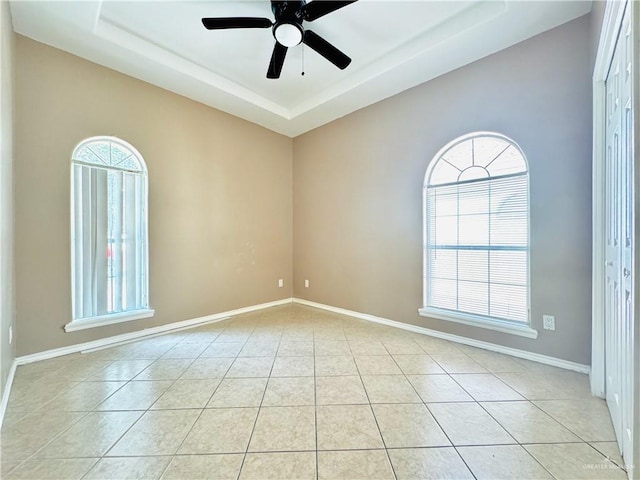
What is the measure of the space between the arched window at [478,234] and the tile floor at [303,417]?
0.45 meters

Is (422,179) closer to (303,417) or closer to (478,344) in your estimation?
(478,344)

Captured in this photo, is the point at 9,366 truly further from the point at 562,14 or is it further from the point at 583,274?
the point at 562,14

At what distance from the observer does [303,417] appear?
1.61 metres

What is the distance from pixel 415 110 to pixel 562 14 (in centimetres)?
133

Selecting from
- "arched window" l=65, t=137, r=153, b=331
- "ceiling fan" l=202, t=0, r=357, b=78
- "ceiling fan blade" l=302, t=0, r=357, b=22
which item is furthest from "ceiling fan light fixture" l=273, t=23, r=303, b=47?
"arched window" l=65, t=137, r=153, b=331

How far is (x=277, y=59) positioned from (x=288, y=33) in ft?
1.08

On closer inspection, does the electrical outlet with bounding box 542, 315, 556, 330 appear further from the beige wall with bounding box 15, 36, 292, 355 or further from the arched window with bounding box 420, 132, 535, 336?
the beige wall with bounding box 15, 36, 292, 355

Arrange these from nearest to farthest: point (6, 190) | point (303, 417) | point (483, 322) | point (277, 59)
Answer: point (303, 417) → point (6, 190) → point (277, 59) → point (483, 322)

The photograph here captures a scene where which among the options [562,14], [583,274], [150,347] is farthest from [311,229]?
[562,14]

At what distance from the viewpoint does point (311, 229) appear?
4312 millimetres

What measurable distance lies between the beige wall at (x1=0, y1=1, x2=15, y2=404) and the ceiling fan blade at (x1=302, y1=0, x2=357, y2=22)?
204 cm

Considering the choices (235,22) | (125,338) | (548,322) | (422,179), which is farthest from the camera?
(422,179)

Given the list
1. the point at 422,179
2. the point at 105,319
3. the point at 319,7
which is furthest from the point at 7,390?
the point at 422,179

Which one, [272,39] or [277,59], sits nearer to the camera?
[277,59]
